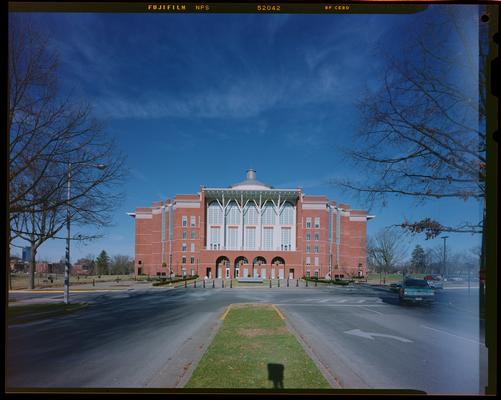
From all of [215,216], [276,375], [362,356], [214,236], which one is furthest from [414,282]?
[214,236]

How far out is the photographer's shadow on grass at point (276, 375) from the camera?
7.13 ft

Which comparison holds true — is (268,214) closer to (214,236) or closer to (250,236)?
(250,236)

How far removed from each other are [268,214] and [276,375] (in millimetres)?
4062

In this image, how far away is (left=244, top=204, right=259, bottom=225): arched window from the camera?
5.32 m

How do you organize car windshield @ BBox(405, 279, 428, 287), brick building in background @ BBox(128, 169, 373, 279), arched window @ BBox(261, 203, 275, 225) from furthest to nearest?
arched window @ BBox(261, 203, 275, 225) < car windshield @ BBox(405, 279, 428, 287) < brick building in background @ BBox(128, 169, 373, 279)

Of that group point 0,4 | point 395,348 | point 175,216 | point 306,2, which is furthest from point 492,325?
point 0,4

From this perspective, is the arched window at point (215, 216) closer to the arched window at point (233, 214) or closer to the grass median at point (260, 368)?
the arched window at point (233, 214)

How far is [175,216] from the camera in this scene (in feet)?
12.6

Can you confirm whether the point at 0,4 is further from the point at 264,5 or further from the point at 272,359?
the point at 272,359

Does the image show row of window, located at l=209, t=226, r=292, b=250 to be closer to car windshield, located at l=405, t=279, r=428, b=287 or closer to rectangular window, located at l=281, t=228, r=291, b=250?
rectangular window, located at l=281, t=228, r=291, b=250

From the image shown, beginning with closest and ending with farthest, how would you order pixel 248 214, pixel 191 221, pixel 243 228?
1. pixel 191 221
2. pixel 248 214
3. pixel 243 228

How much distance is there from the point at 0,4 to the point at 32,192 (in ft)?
4.81

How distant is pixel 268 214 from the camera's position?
243 inches

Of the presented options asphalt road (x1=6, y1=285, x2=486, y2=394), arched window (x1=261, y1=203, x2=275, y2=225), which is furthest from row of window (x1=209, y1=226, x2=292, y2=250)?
asphalt road (x1=6, y1=285, x2=486, y2=394)
